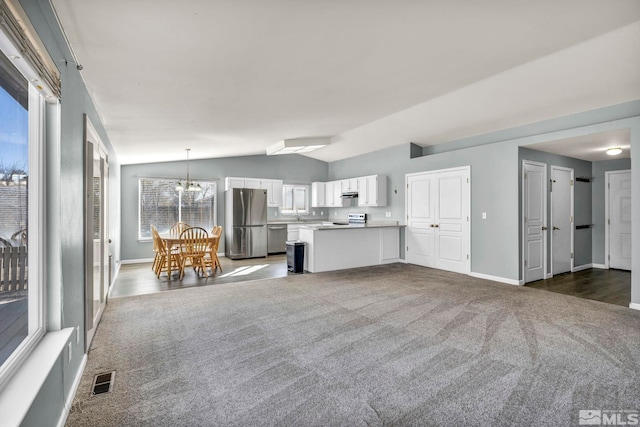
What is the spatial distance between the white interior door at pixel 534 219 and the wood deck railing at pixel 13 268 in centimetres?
600

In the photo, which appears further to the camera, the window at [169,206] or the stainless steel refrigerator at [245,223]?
the stainless steel refrigerator at [245,223]

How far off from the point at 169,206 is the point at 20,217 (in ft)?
21.0

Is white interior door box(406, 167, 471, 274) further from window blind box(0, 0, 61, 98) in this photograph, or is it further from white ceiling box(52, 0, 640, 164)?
window blind box(0, 0, 61, 98)

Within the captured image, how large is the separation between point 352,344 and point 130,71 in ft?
9.69

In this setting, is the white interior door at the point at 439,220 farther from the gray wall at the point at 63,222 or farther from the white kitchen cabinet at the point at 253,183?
the gray wall at the point at 63,222

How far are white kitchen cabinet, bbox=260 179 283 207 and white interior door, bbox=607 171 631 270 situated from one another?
744 centimetres

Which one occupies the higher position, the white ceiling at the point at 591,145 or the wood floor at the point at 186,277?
the white ceiling at the point at 591,145

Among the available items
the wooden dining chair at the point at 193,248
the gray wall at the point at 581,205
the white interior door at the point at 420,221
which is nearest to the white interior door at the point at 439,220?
the white interior door at the point at 420,221

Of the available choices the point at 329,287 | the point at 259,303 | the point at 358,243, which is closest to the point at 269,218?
the point at 358,243

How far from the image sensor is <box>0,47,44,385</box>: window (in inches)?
56.8

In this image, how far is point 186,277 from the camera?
5.64m

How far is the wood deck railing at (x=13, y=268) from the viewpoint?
1.45 metres

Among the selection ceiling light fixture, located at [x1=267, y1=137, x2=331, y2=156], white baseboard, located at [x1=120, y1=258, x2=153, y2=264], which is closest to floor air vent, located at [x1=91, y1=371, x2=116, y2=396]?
ceiling light fixture, located at [x1=267, y1=137, x2=331, y2=156]

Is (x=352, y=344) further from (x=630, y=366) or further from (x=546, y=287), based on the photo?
(x=546, y=287)
